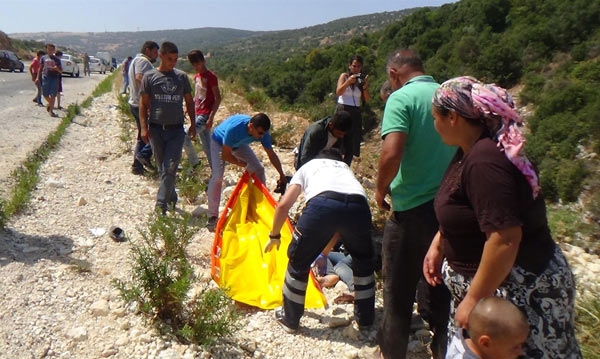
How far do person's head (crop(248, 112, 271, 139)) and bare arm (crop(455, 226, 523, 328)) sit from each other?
2.71m

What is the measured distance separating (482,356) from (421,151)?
1.16m

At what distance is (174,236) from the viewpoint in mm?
3631

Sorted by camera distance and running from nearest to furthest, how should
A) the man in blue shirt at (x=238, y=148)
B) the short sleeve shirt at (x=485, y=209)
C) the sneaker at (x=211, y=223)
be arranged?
1. the short sleeve shirt at (x=485, y=209)
2. the man in blue shirt at (x=238, y=148)
3. the sneaker at (x=211, y=223)

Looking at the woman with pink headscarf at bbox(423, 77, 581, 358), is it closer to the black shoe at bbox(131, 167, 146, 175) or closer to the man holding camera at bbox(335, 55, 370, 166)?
the man holding camera at bbox(335, 55, 370, 166)

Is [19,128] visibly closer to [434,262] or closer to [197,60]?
[197,60]

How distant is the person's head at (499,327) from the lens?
162 centimetres

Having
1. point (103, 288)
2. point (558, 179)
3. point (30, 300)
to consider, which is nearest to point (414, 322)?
point (103, 288)

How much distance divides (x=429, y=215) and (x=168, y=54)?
3194 mm

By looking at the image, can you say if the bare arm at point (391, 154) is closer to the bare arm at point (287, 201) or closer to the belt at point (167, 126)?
the bare arm at point (287, 201)

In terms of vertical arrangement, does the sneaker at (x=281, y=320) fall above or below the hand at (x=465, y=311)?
below

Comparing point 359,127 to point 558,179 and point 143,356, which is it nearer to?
point 143,356

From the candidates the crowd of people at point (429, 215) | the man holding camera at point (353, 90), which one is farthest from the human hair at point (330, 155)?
the man holding camera at point (353, 90)

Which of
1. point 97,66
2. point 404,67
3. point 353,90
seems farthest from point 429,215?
point 97,66

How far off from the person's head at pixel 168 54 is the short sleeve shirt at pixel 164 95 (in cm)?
9
